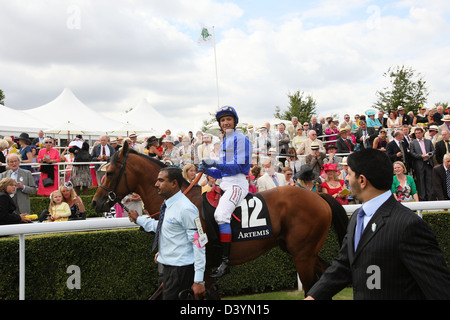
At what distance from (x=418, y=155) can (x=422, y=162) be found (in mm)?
211

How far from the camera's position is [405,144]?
1070 cm

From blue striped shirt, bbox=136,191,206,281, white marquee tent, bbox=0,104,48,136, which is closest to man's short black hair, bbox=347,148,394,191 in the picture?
blue striped shirt, bbox=136,191,206,281

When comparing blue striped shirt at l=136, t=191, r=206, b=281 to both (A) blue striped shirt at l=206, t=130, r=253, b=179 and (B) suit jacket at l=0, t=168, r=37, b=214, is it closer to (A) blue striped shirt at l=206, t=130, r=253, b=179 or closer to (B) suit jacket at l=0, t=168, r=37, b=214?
(A) blue striped shirt at l=206, t=130, r=253, b=179

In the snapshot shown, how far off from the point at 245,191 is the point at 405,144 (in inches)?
302

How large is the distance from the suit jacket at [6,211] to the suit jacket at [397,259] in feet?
15.5

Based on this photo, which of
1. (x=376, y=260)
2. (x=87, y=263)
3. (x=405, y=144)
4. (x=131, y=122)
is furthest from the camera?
(x=131, y=122)

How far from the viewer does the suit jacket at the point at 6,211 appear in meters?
5.43

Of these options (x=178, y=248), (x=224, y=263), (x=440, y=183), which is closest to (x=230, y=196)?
(x=224, y=263)

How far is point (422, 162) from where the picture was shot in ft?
33.5

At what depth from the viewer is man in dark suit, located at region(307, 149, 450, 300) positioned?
1928 mm

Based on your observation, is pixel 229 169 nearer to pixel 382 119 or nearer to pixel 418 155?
pixel 418 155

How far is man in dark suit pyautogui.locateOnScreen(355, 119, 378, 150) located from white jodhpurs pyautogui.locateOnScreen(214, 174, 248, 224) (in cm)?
807

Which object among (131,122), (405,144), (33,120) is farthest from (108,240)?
(131,122)

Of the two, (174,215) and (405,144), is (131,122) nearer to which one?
(405,144)
